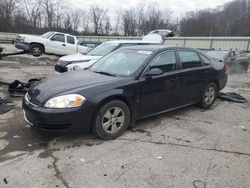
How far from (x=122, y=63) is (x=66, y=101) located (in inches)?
63.4

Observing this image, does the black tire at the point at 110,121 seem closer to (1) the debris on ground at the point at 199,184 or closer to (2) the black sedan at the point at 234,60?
(1) the debris on ground at the point at 199,184

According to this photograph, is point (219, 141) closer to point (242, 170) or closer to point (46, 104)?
point (242, 170)

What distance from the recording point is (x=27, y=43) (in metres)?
14.6

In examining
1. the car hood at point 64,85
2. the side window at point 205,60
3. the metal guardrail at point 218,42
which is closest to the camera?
the car hood at point 64,85

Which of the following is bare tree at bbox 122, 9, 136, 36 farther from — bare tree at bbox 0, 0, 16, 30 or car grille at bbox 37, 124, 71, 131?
car grille at bbox 37, 124, 71, 131

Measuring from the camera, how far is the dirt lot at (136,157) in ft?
9.89

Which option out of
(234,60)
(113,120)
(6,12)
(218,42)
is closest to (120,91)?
(113,120)

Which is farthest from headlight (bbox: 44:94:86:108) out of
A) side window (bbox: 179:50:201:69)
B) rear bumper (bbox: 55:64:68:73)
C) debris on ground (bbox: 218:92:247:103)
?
debris on ground (bbox: 218:92:247:103)

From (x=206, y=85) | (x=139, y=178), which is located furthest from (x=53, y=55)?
(x=139, y=178)

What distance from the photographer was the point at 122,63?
489 cm

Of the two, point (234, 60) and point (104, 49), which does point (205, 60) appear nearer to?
point (104, 49)

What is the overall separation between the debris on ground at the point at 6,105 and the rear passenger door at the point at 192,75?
12.5 feet

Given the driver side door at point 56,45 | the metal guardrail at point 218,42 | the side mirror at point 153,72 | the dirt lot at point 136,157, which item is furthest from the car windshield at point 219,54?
the side mirror at point 153,72

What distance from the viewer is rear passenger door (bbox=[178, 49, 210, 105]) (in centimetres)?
526
